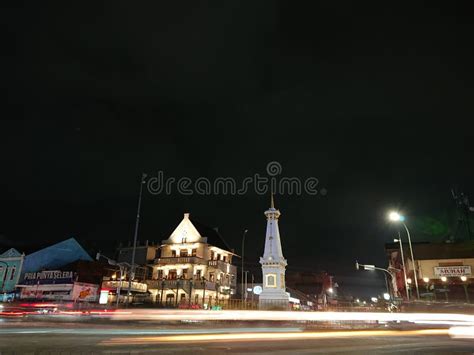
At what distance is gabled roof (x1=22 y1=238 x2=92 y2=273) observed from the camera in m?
55.3

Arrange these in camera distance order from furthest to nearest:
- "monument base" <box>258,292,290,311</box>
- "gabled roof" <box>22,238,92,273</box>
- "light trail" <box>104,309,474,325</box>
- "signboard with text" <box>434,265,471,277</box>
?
"gabled roof" <box>22,238,92,273</box> < "signboard with text" <box>434,265,471,277</box> < "monument base" <box>258,292,290,311</box> < "light trail" <box>104,309,474,325</box>

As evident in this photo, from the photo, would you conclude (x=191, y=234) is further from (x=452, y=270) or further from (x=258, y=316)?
(x=452, y=270)

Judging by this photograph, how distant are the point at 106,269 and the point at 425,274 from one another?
45040 millimetres

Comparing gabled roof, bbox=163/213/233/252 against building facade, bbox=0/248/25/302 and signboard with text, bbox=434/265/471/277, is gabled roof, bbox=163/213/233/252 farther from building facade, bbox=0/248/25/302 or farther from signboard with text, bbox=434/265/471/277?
signboard with text, bbox=434/265/471/277

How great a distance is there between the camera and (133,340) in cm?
1152

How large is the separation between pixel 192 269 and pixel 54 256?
901 inches

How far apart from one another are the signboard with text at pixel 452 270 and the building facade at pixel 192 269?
2982 centimetres

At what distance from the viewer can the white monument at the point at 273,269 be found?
4275 cm

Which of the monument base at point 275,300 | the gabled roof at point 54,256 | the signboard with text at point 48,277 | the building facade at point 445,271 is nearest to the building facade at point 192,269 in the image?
the monument base at point 275,300

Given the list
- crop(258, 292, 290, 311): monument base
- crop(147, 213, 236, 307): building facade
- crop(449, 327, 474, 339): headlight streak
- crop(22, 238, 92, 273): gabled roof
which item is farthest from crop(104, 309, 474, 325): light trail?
crop(22, 238, 92, 273): gabled roof

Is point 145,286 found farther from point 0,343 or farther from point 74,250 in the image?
point 0,343

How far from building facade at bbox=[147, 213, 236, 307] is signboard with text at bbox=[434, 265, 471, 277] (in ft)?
97.8

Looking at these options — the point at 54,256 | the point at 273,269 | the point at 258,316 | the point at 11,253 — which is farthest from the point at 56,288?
the point at 258,316

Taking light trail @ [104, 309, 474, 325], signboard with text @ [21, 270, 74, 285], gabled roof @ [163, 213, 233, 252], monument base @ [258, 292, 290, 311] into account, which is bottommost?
light trail @ [104, 309, 474, 325]
